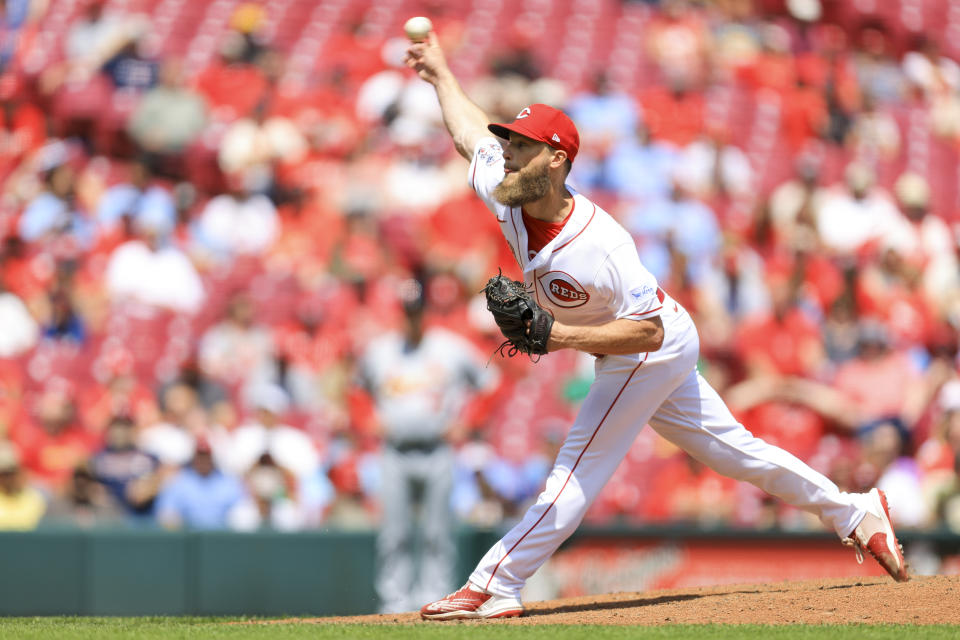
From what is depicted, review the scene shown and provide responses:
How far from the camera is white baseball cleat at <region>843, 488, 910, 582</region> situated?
4871 millimetres

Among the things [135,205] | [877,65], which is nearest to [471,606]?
[135,205]

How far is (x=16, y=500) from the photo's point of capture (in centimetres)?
722

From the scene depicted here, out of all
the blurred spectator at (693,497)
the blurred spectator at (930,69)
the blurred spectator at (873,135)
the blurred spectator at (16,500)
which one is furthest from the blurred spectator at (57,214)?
the blurred spectator at (930,69)

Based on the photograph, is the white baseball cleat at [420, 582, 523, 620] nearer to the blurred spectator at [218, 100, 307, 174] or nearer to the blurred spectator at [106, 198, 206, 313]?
the blurred spectator at [106, 198, 206, 313]

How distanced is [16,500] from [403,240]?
13.7 ft

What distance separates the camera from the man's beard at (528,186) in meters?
4.28

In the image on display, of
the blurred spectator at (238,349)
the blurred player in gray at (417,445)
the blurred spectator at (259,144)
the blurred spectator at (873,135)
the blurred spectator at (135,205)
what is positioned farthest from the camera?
the blurred spectator at (873,135)

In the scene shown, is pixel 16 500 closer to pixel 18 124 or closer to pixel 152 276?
pixel 152 276

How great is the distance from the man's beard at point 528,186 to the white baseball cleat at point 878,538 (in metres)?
1.89

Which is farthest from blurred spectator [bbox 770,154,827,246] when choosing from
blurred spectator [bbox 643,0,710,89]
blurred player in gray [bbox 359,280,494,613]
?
blurred player in gray [bbox 359,280,494,613]

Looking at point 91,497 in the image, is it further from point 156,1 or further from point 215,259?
point 156,1

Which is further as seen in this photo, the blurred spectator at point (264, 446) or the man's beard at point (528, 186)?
the blurred spectator at point (264, 446)

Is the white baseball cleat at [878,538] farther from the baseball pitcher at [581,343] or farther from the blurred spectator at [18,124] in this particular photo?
the blurred spectator at [18,124]

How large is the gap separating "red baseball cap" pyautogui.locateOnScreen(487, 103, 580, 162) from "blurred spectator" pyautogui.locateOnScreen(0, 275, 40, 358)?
20.4ft
